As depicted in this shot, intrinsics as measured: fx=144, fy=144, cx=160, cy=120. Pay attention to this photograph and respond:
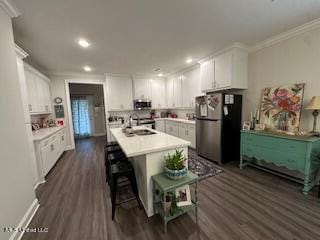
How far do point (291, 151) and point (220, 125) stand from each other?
4.05 ft

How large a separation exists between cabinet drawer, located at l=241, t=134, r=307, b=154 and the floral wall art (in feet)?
1.39

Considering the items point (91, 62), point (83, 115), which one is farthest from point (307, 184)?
point (83, 115)

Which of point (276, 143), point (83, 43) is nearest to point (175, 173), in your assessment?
point (276, 143)

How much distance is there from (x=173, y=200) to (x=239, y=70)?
3.04 m

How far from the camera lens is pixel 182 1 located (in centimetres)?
172

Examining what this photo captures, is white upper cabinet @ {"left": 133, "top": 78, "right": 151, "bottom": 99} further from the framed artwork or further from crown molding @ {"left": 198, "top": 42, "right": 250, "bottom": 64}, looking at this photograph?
the framed artwork

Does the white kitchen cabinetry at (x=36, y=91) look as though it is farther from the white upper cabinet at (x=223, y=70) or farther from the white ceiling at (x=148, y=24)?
the white upper cabinet at (x=223, y=70)

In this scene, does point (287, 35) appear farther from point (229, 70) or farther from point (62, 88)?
point (62, 88)

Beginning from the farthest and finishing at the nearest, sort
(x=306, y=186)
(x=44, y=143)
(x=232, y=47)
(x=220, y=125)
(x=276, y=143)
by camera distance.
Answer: (x=220, y=125) < (x=232, y=47) < (x=44, y=143) < (x=276, y=143) < (x=306, y=186)

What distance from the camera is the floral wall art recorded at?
2531 millimetres

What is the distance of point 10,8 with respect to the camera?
1.69m

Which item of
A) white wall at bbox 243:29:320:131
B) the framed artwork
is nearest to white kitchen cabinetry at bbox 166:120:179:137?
white wall at bbox 243:29:320:131

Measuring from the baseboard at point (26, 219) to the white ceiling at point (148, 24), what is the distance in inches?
99.3

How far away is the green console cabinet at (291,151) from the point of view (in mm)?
2133
